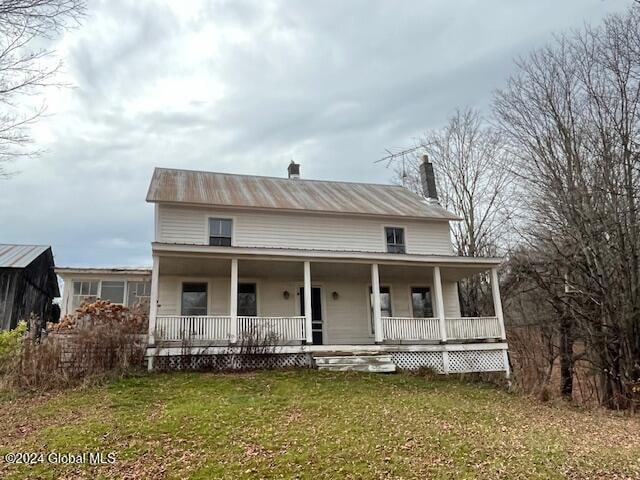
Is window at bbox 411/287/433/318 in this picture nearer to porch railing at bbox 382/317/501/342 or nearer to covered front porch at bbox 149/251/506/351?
covered front porch at bbox 149/251/506/351

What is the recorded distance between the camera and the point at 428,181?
18938mm

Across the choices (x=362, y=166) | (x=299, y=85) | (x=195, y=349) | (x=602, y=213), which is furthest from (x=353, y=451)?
(x=362, y=166)

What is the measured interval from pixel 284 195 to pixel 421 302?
254 inches

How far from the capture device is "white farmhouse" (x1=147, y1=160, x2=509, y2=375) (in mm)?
11859

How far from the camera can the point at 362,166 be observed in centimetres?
2395

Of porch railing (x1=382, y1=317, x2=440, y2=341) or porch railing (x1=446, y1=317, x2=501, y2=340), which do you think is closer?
porch railing (x1=382, y1=317, x2=440, y2=341)

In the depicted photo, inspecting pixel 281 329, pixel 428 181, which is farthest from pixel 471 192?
pixel 281 329

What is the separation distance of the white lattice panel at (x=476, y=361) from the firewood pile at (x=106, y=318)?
897 centimetres

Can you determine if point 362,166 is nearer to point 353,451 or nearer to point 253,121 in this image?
point 253,121

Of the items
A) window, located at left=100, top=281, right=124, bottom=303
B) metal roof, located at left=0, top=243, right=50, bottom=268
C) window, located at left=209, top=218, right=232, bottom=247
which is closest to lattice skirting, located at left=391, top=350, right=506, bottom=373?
window, located at left=209, top=218, right=232, bottom=247

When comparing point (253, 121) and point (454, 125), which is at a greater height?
point (454, 125)

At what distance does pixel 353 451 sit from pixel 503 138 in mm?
12206

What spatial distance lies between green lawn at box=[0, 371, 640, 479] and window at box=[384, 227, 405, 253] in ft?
22.1

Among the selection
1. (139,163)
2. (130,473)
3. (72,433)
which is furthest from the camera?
(139,163)
